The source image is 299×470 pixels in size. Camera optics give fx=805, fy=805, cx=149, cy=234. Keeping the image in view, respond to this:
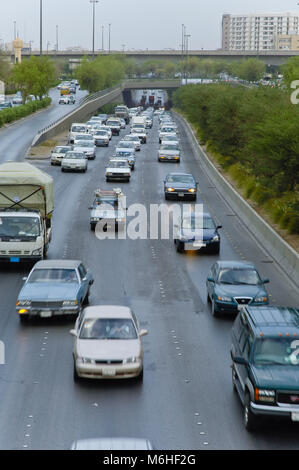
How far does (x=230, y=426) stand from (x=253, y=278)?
345 inches

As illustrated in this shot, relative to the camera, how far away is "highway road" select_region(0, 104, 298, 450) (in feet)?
44.7

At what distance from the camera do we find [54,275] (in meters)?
21.9

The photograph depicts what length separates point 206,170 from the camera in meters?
61.5

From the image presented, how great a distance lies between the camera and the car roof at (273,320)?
1460cm

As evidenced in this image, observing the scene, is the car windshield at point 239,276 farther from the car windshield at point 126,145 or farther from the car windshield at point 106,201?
the car windshield at point 126,145

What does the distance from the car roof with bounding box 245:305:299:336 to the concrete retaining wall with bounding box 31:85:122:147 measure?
58112mm

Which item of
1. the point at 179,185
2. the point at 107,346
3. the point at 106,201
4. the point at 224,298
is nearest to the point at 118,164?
the point at 179,185

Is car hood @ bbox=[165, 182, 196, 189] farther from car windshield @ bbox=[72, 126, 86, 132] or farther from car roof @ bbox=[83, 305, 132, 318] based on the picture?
car windshield @ bbox=[72, 126, 86, 132]

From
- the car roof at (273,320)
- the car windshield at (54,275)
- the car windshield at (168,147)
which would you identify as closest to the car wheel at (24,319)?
the car windshield at (54,275)

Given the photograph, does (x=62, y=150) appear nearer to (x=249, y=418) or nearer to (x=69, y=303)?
(x=69, y=303)

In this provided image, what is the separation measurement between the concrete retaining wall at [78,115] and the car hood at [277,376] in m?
60.0
